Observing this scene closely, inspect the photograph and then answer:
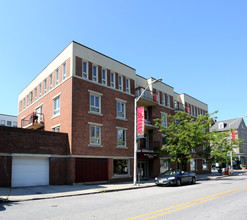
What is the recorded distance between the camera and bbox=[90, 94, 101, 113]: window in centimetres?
2205

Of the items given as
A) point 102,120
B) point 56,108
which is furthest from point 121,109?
point 56,108

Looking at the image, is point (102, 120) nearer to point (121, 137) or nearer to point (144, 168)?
point (121, 137)

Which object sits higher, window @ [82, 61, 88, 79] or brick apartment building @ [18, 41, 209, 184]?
window @ [82, 61, 88, 79]

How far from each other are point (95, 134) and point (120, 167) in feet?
14.9

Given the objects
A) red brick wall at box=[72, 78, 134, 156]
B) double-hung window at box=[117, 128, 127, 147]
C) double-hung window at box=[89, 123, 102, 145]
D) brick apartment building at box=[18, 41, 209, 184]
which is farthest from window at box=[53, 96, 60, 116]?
double-hung window at box=[117, 128, 127, 147]

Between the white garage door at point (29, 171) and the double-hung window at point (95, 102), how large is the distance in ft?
19.6

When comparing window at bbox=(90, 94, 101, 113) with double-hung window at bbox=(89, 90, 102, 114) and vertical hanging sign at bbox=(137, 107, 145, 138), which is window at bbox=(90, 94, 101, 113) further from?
vertical hanging sign at bbox=(137, 107, 145, 138)

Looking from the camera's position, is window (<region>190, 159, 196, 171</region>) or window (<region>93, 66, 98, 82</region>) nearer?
window (<region>93, 66, 98, 82</region>)

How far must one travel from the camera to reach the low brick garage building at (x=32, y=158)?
1700 centimetres

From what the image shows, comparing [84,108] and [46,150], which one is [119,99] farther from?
[46,150]

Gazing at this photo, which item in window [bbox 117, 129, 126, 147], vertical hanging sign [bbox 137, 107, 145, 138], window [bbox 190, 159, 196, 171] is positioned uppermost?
vertical hanging sign [bbox 137, 107, 145, 138]

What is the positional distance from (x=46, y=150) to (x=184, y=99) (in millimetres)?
23827

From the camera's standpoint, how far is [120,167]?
23688 mm

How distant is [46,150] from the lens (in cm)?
1908
